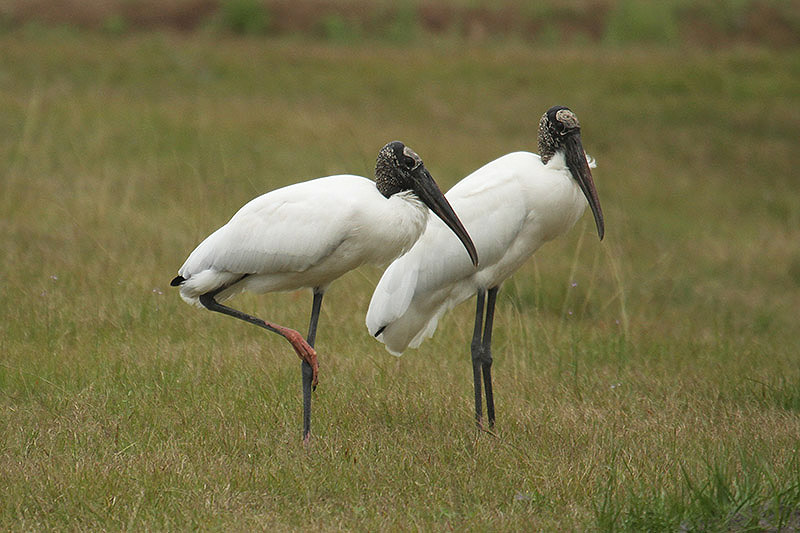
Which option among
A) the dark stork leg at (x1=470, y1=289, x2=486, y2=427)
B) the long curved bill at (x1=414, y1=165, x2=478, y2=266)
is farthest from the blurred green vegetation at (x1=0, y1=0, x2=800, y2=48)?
the long curved bill at (x1=414, y1=165, x2=478, y2=266)

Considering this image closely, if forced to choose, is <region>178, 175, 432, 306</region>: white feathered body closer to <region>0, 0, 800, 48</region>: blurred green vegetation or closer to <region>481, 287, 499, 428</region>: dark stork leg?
<region>481, 287, 499, 428</region>: dark stork leg

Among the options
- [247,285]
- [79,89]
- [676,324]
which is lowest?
[676,324]

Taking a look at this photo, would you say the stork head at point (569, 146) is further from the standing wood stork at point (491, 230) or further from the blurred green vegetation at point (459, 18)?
the blurred green vegetation at point (459, 18)

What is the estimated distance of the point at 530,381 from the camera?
5891 mm

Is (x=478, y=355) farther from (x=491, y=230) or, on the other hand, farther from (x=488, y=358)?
(x=491, y=230)

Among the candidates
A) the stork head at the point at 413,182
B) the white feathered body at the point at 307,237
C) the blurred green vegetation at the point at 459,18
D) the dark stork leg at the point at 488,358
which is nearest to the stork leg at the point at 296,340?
the white feathered body at the point at 307,237

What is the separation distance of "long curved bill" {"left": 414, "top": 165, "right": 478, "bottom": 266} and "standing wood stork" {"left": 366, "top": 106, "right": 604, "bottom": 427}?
382mm

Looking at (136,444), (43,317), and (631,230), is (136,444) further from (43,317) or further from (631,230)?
(631,230)

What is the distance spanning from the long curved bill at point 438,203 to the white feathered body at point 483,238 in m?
0.38

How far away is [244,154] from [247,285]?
6.94 metres

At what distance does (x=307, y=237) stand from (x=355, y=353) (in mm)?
1738

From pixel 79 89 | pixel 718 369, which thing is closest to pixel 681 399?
pixel 718 369

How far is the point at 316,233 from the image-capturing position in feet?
14.9

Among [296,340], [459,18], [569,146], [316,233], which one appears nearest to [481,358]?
[296,340]
